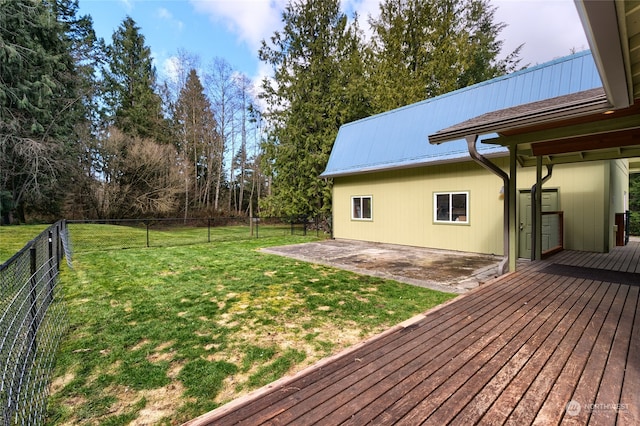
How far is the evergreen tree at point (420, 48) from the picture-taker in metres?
16.1

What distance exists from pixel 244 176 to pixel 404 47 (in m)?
15.7

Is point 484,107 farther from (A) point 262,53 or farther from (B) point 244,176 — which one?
(B) point 244,176

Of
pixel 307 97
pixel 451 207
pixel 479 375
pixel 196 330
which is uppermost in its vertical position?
pixel 307 97

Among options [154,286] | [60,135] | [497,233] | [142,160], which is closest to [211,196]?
[142,160]

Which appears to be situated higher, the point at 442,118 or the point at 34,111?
the point at 34,111

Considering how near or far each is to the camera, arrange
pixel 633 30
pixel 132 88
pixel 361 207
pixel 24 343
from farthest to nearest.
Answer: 1. pixel 132 88
2. pixel 361 207
3. pixel 24 343
4. pixel 633 30

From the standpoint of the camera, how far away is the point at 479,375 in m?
1.96

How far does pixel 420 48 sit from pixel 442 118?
1039cm

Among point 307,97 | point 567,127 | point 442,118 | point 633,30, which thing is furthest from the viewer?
point 307,97

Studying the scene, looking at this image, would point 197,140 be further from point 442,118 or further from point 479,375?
point 479,375

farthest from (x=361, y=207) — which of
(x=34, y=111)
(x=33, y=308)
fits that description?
(x=34, y=111)

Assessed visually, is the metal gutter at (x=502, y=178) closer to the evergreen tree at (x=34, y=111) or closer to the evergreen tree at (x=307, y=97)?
the evergreen tree at (x=307, y=97)

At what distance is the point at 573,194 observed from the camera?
6.78 metres

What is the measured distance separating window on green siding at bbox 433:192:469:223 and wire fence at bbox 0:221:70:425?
336 inches
